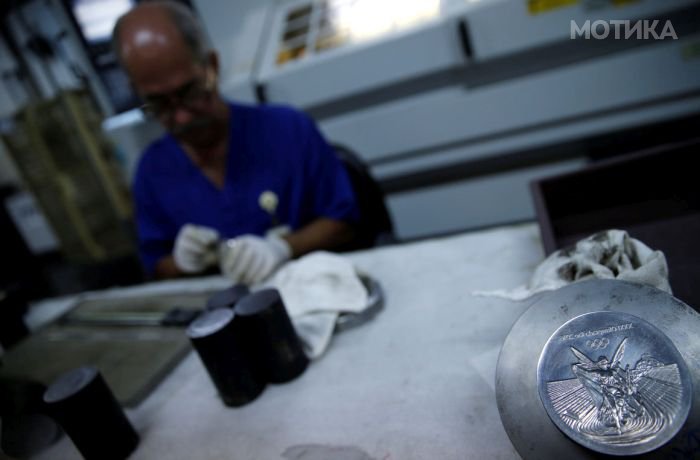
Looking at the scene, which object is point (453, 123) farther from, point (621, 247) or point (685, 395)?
point (685, 395)

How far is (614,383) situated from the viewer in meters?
0.48

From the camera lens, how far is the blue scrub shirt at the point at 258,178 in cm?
132

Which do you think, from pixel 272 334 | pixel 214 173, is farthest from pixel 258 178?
pixel 272 334

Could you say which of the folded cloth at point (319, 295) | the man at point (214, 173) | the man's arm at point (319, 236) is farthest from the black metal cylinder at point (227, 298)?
the man's arm at point (319, 236)

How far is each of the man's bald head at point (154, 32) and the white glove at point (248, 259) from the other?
542mm

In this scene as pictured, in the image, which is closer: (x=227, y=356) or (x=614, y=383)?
(x=614, y=383)

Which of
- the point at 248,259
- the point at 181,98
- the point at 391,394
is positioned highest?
the point at 181,98

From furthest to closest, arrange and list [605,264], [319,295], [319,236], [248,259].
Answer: [319,236] → [248,259] → [319,295] → [605,264]

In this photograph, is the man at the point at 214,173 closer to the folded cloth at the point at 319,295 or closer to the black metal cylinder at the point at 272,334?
the folded cloth at the point at 319,295

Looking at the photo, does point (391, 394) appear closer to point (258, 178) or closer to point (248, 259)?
point (248, 259)

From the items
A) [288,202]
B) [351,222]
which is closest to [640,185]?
[351,222]

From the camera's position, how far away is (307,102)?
1.58m

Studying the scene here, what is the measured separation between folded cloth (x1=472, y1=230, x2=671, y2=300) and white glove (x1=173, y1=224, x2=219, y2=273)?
822 mm

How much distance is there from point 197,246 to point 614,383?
1.00 m
